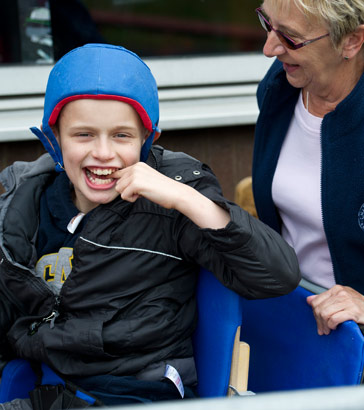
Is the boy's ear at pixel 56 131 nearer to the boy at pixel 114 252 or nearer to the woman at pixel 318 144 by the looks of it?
the boy at pixel 114 252

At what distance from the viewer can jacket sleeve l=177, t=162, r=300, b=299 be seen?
151 cm

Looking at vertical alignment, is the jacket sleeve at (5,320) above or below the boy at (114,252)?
below

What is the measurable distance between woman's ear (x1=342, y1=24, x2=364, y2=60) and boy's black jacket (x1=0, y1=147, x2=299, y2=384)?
0.53 meters

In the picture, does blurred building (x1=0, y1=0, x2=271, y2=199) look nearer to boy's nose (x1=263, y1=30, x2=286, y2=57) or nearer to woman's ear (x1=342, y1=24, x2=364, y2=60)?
boy's nose (x1=263, y1=30, x2=286, y2=57)

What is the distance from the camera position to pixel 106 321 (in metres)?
1.70

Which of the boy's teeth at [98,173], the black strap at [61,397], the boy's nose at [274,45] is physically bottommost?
the black strap at [61,397]

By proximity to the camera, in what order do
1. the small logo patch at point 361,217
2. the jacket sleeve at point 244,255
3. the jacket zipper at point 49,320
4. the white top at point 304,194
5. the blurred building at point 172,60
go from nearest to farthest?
the jacket sleeve at point 244,255, the jacket zipper at point 49,320, the small logo patch at point 361,217, the white top at point 304,194, the blurred building at point 172,60

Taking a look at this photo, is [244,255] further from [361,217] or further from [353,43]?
[353,43]

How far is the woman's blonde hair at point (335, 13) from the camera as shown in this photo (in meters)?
1.75

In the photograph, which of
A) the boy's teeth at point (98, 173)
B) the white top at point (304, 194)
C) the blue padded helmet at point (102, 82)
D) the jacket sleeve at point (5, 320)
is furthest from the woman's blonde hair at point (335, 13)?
the jacket sleeve at point (5, 320)

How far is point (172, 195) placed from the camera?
1.57m

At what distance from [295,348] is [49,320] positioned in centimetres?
69

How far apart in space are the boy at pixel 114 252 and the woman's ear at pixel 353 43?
532mm

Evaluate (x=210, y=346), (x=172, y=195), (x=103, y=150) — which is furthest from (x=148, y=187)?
(x=210, y=346)
